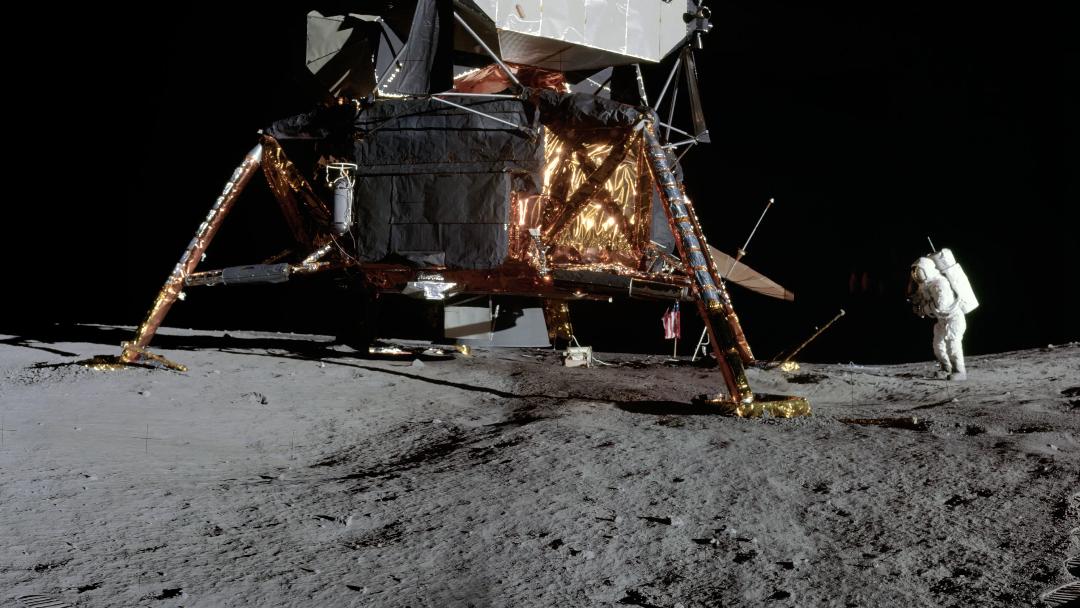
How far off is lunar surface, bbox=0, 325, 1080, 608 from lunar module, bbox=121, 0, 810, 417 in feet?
5.18

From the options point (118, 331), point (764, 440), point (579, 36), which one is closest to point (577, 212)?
point (579, 36)

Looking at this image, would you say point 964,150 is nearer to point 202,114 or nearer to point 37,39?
point 202,114

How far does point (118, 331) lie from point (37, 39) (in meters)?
7.96

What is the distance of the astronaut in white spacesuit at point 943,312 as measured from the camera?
6.34 m

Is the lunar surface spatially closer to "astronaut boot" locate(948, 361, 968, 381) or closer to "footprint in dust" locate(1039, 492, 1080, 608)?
"footprint in dust" locate(1039, 492, 1080, 608)

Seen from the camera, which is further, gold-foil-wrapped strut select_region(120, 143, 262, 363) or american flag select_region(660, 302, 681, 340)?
american flag select_region(660, 302, 681, 340)

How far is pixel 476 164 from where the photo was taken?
5.73 m

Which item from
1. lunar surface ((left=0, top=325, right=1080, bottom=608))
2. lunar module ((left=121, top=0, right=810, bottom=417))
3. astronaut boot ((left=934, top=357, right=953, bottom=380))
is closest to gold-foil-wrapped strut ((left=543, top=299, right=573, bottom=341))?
lunar module ((left=121, top=0, right=810, bottom=417))

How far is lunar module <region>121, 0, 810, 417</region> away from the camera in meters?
5.56

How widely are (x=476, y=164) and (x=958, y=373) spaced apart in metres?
4.88

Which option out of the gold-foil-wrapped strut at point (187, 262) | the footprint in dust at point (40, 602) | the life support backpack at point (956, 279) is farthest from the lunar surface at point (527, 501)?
the life support backpack at point (956, 279)

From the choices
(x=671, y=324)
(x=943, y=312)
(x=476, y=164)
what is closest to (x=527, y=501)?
(x=476, y=164)

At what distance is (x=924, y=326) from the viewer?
44.0 ft

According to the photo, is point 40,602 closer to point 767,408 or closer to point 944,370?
point 767,408
